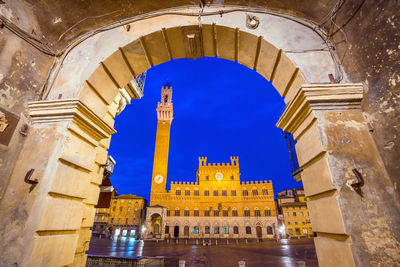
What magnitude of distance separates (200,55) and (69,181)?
3.36m

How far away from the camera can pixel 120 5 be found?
10.8 ft

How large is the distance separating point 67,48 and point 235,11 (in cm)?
341

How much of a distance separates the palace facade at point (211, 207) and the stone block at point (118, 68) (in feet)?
125

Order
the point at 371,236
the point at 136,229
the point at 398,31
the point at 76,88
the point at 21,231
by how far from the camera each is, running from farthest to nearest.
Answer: the point at 136,229 < the point at 76,88 < the point at 21,231 < the point at 398,31 < the point at 371,236

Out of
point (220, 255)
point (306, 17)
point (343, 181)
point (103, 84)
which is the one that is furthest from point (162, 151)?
point (343, 181)

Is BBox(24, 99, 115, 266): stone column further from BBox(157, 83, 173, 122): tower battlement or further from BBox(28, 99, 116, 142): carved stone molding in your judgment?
BBox(157, 83, 173, 122): tower battlement

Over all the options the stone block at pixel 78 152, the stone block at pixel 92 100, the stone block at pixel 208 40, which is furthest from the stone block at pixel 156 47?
the stone block at pixel 78 152

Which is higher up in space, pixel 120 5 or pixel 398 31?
pixel 120 5

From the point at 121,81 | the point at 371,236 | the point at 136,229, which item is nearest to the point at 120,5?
the point at 121,81

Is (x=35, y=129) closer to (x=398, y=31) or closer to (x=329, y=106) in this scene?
(x=329, y=106)

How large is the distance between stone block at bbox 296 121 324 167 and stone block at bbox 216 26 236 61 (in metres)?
2.11

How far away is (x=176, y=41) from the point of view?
141 inches

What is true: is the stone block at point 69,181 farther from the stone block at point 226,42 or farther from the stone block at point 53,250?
the stone block at point 226,42

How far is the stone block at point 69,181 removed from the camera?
8.38ft
